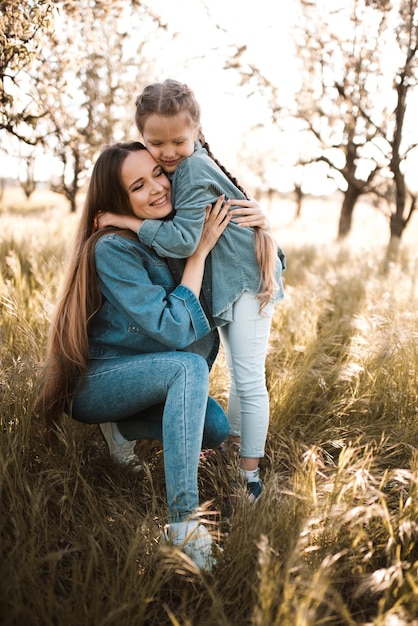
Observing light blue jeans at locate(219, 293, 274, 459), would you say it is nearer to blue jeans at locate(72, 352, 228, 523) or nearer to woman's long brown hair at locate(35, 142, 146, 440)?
blue jeans at locate(72, 352, 228, 523)

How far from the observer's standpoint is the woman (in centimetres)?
204

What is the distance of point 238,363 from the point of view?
2420mm

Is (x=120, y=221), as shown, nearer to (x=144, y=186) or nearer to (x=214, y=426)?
(x=144, y=186)

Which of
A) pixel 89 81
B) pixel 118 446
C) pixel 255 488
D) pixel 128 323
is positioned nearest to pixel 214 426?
pixel 255 488

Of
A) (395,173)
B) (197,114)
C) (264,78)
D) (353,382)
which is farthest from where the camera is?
(395,173)

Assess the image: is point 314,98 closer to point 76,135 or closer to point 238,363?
point 76,135

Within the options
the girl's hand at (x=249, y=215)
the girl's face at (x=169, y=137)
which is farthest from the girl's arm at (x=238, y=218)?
the girl's face at (x=169, y=137)

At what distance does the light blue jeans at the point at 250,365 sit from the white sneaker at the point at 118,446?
1.66 ft

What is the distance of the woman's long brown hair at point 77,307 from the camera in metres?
2.15

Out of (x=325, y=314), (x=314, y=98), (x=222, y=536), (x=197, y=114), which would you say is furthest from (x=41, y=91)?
(x=314, y=98)

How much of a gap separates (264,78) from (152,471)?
5.23 metres

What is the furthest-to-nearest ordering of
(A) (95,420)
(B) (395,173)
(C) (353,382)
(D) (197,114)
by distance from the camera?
1. (B) (395,173)
2. (C) (353,382)
3. (D) (197,114)
4. (A) (95,420)

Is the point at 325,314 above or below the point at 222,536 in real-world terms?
above

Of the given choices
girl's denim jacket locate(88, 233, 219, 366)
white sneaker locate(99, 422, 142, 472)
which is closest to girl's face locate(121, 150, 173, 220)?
girl's denim jacket locate(88, 233, 219, 366)
